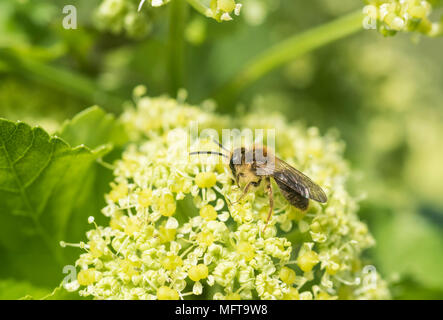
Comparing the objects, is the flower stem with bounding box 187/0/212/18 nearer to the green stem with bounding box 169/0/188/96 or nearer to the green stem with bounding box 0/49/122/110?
the green stem with bounding box 169/0/188/96

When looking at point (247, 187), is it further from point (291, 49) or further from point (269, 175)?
point (291, 49)

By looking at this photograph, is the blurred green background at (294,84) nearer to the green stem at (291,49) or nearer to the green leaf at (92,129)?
the green stem at (291,49)

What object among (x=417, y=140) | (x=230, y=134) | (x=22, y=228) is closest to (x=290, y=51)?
(x=230, y=134)

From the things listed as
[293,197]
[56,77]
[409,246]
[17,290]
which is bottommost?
[17,290]

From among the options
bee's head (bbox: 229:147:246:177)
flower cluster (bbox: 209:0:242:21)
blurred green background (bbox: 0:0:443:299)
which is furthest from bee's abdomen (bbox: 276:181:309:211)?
blurred green background (bbox: 0:0:443:299)

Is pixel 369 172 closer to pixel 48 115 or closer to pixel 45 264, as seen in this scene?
pixel 48 115

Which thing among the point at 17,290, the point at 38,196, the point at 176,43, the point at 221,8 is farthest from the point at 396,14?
the point at 17,290
